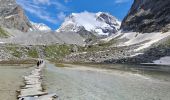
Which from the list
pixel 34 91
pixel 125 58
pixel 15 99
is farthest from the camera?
pixel 125 58

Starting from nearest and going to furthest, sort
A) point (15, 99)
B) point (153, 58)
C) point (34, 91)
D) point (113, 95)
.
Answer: point (15, 99), point (34, 91), point (113, 95), point (153, 58)

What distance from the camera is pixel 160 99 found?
3234 cm

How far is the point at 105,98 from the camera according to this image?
1244 inches

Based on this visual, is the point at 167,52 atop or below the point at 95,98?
atop

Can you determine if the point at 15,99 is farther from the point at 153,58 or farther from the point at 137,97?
the point at 153,58

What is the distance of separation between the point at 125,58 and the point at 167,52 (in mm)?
19119

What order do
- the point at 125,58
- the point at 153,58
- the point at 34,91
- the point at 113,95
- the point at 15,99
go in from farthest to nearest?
1. the point at 125,58
2. the point at 153,58
3. the point at 113,95
4. the point at 34,91
5. the point at 15,99

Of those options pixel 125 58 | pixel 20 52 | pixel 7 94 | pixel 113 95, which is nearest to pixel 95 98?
pixel 113 95

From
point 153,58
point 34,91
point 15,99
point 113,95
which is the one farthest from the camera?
point 153,58

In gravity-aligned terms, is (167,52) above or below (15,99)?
above

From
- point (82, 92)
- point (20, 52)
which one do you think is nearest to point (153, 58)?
point (20, 52)

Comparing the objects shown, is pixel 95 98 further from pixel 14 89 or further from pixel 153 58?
pixel 153 58

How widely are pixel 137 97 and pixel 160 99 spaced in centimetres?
221

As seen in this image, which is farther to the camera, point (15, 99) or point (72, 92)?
point (72, 92)
